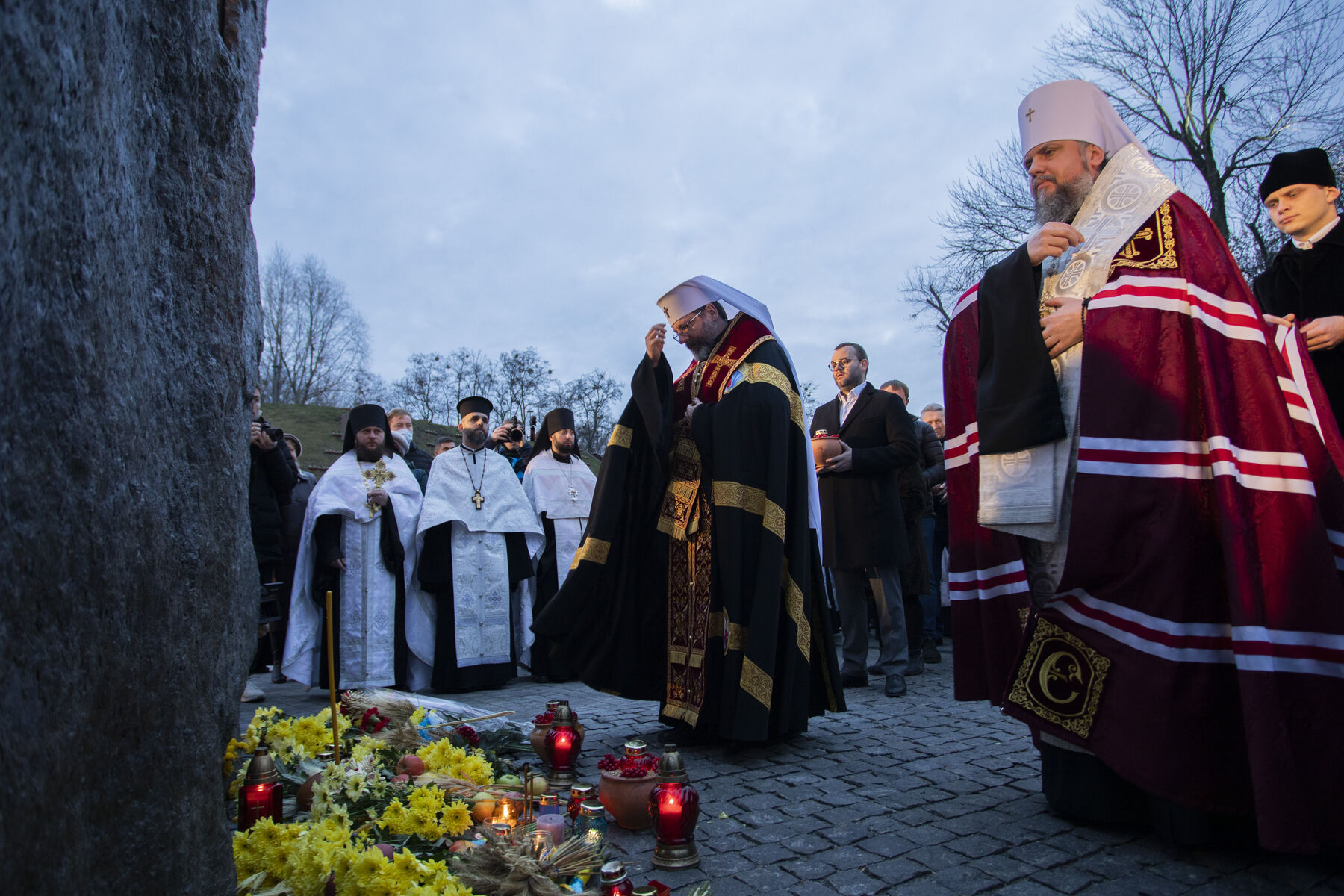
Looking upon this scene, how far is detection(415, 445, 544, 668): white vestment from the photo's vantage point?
23.3 ft

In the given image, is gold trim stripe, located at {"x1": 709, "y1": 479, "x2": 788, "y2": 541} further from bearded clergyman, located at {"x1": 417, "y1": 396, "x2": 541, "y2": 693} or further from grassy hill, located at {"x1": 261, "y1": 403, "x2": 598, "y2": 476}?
grassy hill, located at {"x1": 261, "y1": 403, "x2": 598, "y2": 476}

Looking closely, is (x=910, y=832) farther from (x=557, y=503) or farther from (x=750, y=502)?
(x=557, y=503)

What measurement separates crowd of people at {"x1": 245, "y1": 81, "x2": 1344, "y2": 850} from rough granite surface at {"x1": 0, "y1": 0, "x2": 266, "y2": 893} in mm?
984

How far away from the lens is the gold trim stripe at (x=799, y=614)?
427 centimetres

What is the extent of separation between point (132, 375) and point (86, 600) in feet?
1.41

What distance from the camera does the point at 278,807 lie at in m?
2.80

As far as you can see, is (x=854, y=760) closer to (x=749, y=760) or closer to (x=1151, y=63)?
(x=749, y=760)

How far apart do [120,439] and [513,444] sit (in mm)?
7779

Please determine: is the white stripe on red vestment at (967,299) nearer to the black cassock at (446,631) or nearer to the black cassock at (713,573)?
→ the black cassock at (713,573)

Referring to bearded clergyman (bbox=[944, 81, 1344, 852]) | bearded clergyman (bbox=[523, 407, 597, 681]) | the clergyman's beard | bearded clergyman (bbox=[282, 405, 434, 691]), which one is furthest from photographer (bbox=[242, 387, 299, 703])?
the clergyman's beard

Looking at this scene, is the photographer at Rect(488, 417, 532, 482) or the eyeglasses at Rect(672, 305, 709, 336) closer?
the eyeglasses at Rect(672, 305, 709, 336)

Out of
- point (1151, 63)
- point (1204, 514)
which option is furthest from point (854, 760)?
point (1151, 63)

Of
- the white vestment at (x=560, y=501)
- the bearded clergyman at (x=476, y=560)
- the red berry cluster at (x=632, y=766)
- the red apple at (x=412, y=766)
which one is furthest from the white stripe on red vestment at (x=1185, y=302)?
the white vestment at (x=560, y=501)

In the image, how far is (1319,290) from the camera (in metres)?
3.85
